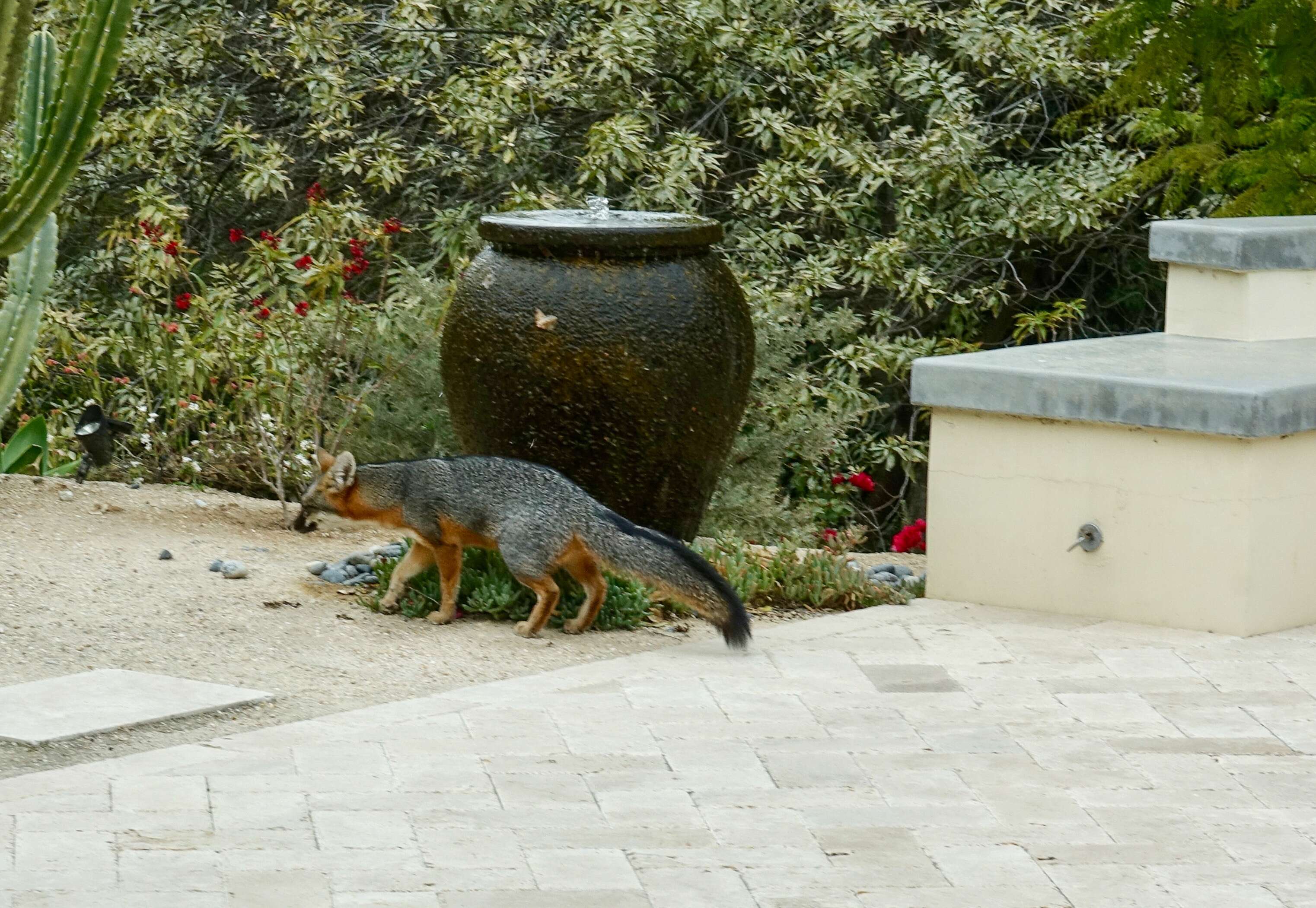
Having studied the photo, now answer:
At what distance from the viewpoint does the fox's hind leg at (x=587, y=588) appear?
6648 millimetres

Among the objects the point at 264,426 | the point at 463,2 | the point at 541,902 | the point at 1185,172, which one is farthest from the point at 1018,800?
the point at 463,2

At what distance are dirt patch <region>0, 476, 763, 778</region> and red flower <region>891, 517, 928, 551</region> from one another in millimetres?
2442

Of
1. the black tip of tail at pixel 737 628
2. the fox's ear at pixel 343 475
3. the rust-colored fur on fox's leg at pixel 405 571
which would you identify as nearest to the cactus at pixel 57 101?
the fox's ear at pixel 343 475

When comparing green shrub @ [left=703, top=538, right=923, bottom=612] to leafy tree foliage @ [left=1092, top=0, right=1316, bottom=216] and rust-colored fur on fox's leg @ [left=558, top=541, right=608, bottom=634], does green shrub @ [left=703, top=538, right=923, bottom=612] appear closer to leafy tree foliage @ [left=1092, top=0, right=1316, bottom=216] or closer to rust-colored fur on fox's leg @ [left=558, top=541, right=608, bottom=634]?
rust-colored fur on fox's leg @ [left=558, top=541, right=608, bottom=634]

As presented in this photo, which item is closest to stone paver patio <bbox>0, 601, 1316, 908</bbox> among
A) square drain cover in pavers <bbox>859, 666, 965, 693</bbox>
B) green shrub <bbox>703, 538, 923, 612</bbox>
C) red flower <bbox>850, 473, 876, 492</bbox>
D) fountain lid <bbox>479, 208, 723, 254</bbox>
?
square drain cover in pavers <bbox>859, 666, 965, 693</bbox>

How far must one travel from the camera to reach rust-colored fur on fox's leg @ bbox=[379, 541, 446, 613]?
22.6 feet

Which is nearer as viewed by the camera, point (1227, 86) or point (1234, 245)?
point (1234, 245)

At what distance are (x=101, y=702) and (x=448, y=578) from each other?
153 cm

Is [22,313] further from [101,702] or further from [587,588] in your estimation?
[101,702]

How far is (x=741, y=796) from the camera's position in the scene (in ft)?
15.9

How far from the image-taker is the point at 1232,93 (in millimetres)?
9906

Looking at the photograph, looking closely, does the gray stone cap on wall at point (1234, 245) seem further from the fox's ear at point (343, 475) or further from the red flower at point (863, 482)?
the fox's ear at point (343, 475)

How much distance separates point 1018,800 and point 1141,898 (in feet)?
2.35

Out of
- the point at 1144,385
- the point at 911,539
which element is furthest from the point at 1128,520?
the point at 911,539
